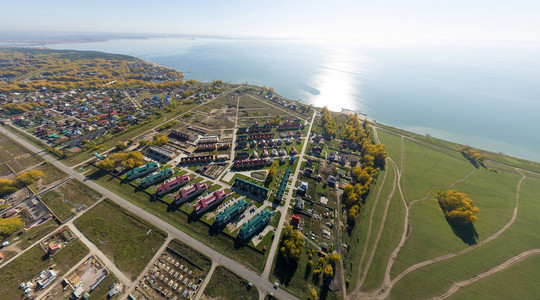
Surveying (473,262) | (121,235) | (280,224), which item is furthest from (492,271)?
(121,235)

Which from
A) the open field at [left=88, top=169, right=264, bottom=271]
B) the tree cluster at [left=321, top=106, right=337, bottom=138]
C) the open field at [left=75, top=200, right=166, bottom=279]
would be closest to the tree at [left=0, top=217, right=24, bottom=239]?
the open field at [left=75, top=200, right=166, bottom=279]

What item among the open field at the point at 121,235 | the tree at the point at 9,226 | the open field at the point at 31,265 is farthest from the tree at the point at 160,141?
the open field at the point at 31,265

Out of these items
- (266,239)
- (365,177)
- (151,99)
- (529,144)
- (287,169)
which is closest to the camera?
(266,239)

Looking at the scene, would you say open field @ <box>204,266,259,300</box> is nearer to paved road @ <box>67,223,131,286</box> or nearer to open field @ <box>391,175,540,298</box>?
paved road @ <box>67,223,131,286</box>

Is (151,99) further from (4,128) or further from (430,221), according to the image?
(430,221)

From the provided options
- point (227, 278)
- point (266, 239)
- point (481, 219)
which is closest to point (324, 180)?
point (266, 239)
